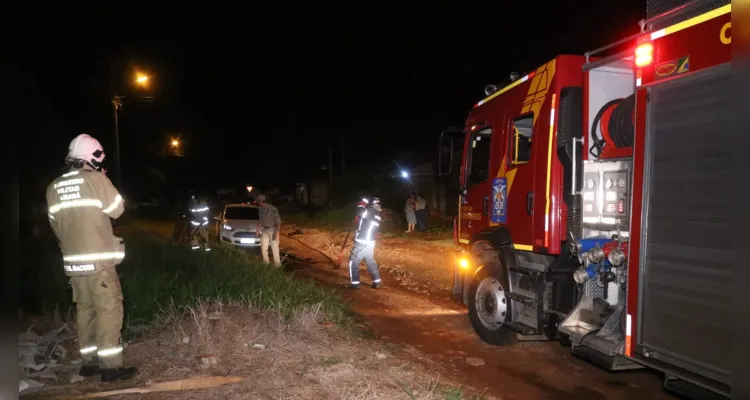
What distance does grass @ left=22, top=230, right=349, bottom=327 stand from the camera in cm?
607

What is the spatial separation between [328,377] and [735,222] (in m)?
3.13

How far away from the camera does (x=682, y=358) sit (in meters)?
3.53

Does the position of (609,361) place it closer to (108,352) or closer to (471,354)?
(471,354)

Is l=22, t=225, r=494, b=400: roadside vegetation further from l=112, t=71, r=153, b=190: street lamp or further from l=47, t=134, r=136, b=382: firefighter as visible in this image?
l=112, t=71, r=153, b=190: street lamp

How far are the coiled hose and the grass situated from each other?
354 centimetres

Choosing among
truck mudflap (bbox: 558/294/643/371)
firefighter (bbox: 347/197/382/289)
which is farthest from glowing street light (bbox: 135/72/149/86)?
truck mudflap (bbox: 558/294/643/371)

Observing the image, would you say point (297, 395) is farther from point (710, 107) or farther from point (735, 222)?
point (710, 107)

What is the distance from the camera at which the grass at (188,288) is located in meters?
6.07

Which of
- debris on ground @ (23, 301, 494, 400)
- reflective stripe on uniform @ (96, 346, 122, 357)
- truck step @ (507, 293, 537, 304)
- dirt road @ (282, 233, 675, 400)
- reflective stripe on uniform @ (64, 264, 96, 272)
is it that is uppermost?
reflective stripe on uniform @ (64, 264, 96, 272)

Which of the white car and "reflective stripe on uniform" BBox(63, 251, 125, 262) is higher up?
"reflective stripe on uniform" BBox(63, 251, 125, 262)

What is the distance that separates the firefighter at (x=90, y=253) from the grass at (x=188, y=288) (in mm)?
1136

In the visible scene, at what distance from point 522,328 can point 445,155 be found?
8.36 ft

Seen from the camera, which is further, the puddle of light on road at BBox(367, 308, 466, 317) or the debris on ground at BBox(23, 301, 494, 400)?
the puddle of light on road at BBox(367, 308, 466, 317)

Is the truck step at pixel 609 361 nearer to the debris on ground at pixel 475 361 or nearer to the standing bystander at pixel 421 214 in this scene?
the debris on ground at pixel 475 361
